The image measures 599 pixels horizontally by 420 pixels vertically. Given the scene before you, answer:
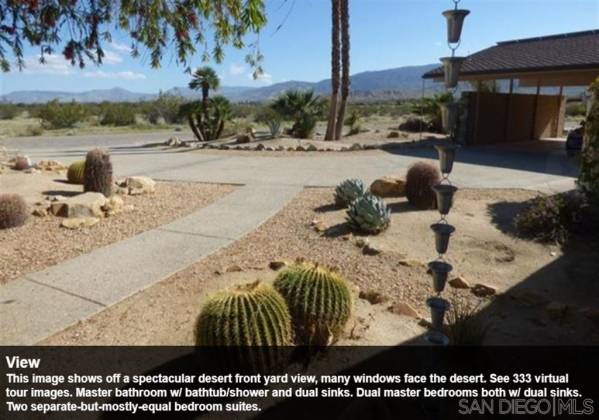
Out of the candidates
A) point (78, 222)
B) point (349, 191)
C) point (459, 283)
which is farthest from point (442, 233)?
point (78, 222)

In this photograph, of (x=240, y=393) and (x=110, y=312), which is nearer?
(x=240, y=393)

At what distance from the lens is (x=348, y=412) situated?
2318mm

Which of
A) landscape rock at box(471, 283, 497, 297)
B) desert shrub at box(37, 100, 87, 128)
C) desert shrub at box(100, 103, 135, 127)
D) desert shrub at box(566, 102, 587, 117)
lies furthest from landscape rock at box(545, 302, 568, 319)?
desert shrub at box(100, 103, 135, 127)

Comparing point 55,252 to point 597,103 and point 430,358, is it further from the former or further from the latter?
point 597,103

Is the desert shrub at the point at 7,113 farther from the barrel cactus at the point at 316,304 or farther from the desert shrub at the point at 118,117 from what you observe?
the barrel cactus at the point at 316,304

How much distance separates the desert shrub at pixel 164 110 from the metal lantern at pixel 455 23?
41210 mm

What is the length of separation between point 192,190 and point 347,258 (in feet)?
16.9

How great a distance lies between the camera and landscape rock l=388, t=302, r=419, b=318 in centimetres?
432

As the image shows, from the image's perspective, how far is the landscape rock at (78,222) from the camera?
22.9 ft

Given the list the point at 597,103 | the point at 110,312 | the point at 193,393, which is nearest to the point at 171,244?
the point at 110,312

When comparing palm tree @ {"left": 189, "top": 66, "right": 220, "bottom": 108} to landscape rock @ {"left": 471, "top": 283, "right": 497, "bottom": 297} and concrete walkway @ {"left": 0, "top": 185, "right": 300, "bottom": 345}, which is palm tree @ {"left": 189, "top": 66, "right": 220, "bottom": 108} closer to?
concrete walkway @ {"left": 0, "top": 185, "right": 300, "bottom": 345}

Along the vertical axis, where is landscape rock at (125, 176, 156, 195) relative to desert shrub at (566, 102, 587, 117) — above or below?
below

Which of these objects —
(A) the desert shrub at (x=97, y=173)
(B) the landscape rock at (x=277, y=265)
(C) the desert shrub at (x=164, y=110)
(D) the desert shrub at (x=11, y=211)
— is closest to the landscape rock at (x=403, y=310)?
(B) the landscape rock at (x=277, y=265)

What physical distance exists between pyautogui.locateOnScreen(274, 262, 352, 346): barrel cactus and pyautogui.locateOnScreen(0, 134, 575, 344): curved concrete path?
2119 millimetres
